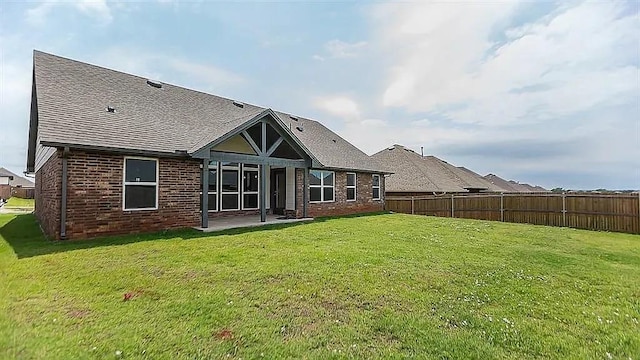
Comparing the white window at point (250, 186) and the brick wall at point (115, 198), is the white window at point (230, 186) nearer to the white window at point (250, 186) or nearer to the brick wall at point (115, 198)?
the white window at point (250, 186)

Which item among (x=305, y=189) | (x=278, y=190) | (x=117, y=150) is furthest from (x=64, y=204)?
(x=278, y=190)

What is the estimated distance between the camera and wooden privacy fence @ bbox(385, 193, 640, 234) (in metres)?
14.0

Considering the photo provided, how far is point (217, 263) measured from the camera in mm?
6484

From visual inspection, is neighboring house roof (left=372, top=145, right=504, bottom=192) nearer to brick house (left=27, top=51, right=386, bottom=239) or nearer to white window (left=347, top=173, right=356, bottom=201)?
white window (left=347, top=173, right=356, bottom=201)

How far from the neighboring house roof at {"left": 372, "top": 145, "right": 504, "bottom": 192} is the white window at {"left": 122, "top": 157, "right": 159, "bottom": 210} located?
55.1 feet

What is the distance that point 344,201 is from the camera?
17781mm

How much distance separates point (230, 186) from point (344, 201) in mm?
6124

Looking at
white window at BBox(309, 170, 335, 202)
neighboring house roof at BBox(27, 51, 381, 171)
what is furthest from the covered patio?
white window at BBox(309, 170, 335, 202)

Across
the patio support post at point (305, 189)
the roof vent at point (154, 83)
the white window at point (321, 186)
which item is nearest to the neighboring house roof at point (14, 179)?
the roof vent at point (154, 83)

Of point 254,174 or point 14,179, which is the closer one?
point 254,174

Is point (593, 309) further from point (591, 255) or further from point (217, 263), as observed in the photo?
point (217, 263)

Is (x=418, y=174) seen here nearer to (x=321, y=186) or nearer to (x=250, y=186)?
(x=321, y=186)

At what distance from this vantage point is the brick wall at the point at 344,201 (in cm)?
1508

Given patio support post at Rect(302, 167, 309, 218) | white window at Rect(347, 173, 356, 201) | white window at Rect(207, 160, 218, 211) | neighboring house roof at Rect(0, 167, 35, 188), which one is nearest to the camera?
white window at Rect(207, 160, 218, 211)
